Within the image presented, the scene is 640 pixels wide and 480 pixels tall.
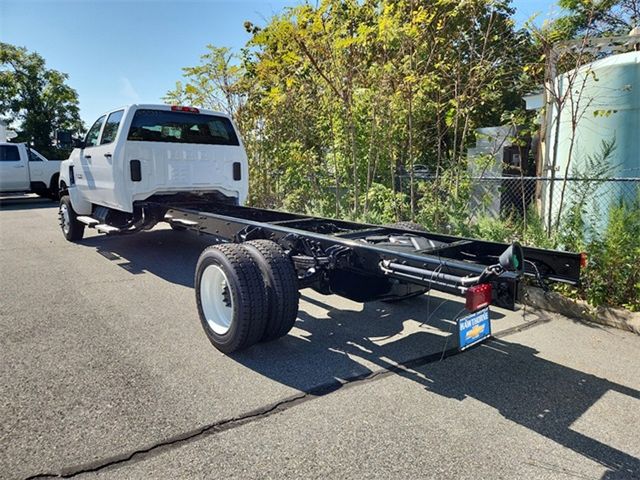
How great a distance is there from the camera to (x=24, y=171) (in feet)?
56.1

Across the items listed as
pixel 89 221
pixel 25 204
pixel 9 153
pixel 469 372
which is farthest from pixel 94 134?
pixel 9 153

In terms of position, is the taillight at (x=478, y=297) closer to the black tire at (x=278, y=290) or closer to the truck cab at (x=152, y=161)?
the black tire at (x=278, y=290)

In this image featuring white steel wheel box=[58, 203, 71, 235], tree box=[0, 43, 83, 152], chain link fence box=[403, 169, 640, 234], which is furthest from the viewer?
tree box=[0, 43, 83, 152]

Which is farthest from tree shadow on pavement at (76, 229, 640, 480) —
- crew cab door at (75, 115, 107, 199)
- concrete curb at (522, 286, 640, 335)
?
crew cab door at (75, 115, 107, 199)

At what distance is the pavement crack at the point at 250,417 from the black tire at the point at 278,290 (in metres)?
0.61

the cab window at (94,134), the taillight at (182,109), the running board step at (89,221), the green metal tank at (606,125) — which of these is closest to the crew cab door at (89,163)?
the cab window at (94,134)

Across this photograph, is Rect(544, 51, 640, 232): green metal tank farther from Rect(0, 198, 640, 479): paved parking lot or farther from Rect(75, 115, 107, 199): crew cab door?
Rect(75, 115, 107, 199): crew cab door

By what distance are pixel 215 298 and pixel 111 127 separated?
415 centimetres

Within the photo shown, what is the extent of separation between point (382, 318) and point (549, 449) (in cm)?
222

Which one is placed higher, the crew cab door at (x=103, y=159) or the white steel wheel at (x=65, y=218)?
the crew cab door at (x=103, y=159)

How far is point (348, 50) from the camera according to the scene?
6977 millimetres

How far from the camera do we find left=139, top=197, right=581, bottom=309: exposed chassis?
296cm

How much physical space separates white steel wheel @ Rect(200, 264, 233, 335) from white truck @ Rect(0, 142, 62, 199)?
16271mm

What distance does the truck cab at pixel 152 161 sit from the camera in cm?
661
